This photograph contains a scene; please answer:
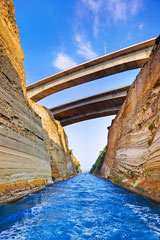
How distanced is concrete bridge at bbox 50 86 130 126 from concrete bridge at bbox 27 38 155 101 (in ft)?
13.4

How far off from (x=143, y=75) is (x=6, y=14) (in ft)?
31.6

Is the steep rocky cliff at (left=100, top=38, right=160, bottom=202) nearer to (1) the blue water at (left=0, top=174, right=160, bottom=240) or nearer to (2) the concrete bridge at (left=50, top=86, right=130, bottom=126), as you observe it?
(1) the blue water at (left=0, top=174, right=160, bottom=240)

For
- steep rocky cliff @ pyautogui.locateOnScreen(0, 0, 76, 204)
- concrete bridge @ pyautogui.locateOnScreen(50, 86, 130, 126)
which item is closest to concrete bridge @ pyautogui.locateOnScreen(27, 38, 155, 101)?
concrete bridge @ pyautogui.locateOnScreen(50, 86, 130, 126)

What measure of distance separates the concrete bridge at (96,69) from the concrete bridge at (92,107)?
4.07 m

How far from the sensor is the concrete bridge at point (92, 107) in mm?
25969

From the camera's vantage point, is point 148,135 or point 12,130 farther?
point 148,135

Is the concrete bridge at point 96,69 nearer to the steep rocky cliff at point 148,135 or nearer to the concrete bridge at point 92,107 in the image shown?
the concrete bridge at point 92,107

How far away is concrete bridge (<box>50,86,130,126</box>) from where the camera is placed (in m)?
26.0

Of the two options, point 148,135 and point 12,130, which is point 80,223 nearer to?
point 12,130

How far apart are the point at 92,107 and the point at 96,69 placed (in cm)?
935

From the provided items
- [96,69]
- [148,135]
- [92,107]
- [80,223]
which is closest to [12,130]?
[80,223]

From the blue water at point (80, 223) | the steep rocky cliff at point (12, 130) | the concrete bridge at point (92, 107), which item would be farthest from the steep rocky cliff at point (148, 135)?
the concrete bridge at point (92, 107)

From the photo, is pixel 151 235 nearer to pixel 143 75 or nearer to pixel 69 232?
pixel 69 232

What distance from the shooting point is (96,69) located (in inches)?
862
